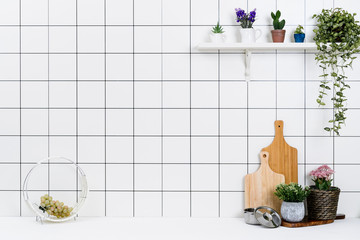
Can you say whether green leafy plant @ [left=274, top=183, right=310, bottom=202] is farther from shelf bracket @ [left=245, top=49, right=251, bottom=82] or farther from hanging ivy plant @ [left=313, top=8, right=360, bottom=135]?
shelf bracket @ [left=245, top=49, right=251, bottom=82]

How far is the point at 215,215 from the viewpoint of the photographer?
7.17 feet

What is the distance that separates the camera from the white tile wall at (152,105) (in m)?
2.18

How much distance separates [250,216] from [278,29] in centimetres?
90

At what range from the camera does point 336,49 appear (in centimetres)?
203

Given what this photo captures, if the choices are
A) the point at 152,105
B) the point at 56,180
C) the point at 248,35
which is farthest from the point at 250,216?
the point at 56,180

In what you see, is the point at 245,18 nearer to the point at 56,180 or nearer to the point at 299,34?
the point at 299,34

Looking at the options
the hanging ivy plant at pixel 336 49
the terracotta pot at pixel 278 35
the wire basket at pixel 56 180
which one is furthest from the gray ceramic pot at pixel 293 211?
the wire basket at pixel 56 180

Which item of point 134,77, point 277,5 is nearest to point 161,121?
point 134,77

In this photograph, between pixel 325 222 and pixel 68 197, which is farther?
pixel 68 197

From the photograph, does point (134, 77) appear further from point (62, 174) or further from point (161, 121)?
point (62, 174)

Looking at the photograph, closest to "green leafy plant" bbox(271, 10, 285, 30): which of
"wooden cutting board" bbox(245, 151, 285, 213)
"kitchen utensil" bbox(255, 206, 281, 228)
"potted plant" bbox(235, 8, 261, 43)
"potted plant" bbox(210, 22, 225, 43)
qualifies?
"potted plant" bbox(235, 8, 261, 43)

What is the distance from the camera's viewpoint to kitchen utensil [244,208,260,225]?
2018mm

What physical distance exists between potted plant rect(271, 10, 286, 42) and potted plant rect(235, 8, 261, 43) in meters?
0.09

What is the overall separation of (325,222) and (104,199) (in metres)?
1.07
